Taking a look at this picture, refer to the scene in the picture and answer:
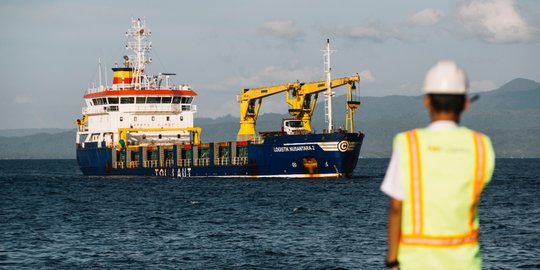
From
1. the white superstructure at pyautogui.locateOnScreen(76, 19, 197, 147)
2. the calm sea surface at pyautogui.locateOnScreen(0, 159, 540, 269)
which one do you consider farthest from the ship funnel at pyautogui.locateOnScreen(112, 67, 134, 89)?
the calm sea surface at pyautogui.locateOnScreen(0, 159, 540, 269)

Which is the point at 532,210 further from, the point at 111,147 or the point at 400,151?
the point at 111,147

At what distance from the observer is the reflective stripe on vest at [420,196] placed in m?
4.93

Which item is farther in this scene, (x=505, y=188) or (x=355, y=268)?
(x=505, y=188)

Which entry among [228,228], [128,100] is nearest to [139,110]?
[128,100]

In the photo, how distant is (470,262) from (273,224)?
29.9m

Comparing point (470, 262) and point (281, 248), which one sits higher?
point (470, 262)

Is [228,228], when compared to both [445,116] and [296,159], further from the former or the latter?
[296,159]

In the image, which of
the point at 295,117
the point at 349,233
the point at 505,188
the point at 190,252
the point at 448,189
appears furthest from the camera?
the point at 295,117

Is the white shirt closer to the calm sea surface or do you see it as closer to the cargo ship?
the calm sea surface


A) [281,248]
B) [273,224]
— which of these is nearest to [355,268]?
[281,248]

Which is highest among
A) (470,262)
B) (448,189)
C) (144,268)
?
(448,189)

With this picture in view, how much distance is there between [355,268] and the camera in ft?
74.4

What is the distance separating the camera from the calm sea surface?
80.8 ft

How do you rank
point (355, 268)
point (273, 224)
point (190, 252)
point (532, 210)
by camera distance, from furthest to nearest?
point (532, 210)
point (273, 224)
point (190, 252)
point (355, 268)
